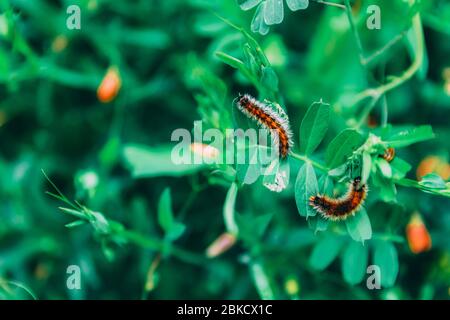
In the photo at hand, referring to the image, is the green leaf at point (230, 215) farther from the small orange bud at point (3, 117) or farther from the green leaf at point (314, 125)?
the small orange bud at point (3, 117)

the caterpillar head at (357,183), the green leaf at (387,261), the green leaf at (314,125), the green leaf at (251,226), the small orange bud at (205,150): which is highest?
the small orange bud at (205,150)

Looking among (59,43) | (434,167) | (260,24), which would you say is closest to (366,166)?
(260,24)

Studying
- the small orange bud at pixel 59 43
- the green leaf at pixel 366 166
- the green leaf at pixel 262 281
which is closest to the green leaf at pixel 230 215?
the green leaf at pixel 262 281

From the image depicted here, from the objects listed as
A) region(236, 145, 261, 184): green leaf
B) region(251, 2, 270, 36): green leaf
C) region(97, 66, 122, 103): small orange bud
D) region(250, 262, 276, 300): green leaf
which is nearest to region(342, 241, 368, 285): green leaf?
region(250, 262, 276, 300): green leaf

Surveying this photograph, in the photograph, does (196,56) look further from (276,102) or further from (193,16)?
(276,102)

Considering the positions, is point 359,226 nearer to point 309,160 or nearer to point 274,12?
point 309,160

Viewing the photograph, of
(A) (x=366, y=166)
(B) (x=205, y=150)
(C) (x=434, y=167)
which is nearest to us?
(A) (x=366, y=166)

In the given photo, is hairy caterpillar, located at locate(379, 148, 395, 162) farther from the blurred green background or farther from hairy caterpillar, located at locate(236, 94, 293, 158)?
the blurred green background
